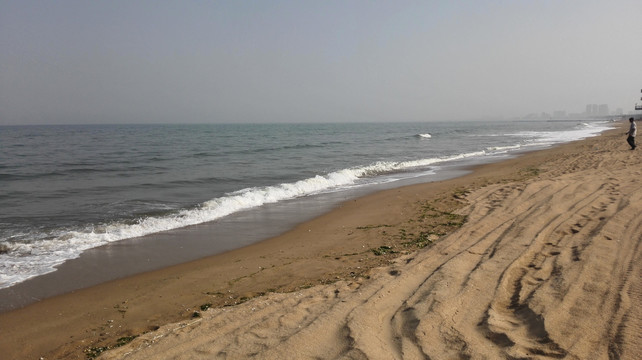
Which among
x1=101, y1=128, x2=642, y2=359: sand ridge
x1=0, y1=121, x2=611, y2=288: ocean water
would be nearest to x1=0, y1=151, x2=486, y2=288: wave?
x1=0, y1=121, x2=611, y2=288: ocean water

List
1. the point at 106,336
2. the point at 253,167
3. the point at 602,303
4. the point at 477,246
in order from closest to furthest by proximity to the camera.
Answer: the point at 602,303
the point at 106,336
the point at 477,246
the point at 253,167

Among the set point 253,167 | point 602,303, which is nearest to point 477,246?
point 602,303

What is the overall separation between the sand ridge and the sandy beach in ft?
0.05

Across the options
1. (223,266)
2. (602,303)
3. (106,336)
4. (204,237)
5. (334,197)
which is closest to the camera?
(602,303)

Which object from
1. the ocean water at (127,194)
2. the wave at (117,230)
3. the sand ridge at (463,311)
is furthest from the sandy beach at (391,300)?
the ocean water at (127,194)

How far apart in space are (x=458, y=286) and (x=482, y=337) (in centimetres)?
108

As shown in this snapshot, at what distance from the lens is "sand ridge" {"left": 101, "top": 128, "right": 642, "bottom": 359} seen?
3226 millimetres

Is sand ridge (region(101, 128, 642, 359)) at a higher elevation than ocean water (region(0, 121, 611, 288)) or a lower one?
higher

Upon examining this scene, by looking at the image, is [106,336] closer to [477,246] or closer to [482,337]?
[482,337]

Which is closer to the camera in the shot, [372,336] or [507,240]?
[372,336]

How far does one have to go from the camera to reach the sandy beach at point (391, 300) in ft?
10.9

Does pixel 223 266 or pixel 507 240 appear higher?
pixel 507 240

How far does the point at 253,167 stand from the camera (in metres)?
20.7

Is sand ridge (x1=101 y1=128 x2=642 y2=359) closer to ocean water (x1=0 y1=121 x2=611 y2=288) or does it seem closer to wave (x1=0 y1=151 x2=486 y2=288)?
wave (x1=0 y1=151 x2=486 y2=288)
